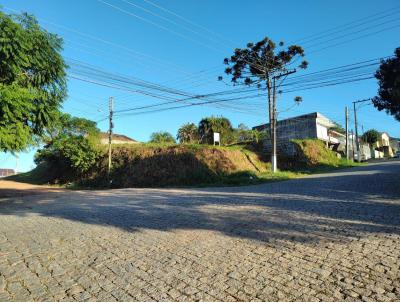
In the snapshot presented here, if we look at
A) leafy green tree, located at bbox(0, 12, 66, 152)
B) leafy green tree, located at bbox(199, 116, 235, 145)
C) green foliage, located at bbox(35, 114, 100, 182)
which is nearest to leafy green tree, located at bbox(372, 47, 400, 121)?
leafy green tree, located at bbox(0, 12, 66, 152)

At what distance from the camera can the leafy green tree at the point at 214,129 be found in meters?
45.3

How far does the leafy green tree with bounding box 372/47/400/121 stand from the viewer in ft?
44.5

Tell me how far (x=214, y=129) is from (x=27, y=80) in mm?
32459

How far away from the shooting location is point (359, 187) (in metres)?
13.6

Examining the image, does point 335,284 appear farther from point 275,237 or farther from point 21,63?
point 21,63

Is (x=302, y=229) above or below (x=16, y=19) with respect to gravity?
below

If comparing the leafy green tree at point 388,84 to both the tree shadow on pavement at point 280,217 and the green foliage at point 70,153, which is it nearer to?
the tree shadow on pavement at point 280,217

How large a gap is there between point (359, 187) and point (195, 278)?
11067mm

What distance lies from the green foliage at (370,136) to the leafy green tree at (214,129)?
40227 mm

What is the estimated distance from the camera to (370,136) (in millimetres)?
73812

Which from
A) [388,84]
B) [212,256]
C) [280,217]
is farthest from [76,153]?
[212,256]

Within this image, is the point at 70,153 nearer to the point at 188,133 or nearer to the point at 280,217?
the point at 188,133

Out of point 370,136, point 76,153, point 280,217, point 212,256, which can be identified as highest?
point 370,136

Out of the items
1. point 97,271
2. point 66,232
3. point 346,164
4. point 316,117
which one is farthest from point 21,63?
point 316,117
